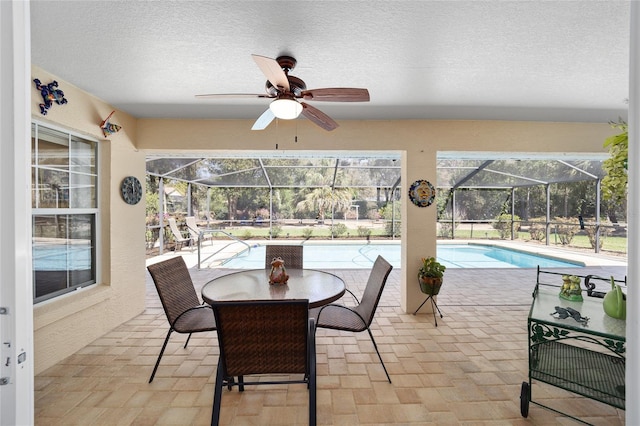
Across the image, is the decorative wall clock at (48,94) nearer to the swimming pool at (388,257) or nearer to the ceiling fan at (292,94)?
the ceiling fan at (292,94)

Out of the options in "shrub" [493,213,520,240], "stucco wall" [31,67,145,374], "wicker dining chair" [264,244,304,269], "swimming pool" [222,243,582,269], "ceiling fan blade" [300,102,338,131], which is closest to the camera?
"ceiling fan blade" [300,102,338,131]

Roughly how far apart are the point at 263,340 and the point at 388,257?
20.9 feet

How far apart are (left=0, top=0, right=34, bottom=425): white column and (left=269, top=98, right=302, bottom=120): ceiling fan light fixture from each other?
4.19 ft

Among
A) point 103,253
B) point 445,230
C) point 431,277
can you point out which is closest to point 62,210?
point 103,253

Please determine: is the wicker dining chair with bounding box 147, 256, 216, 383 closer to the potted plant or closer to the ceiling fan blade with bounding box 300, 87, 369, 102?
the ceiling fan blade with bounding box 300, 87, 369, 102

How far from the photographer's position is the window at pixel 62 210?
2309 millimetres

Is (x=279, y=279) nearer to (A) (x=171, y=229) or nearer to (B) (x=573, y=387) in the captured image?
(B) (x=573, y=387)

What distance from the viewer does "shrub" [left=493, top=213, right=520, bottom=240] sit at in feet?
29.5

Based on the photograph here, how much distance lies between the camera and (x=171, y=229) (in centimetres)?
717

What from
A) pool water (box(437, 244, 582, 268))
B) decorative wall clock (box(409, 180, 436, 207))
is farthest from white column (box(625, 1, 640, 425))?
pool water (box(437, 244, 582, 268))

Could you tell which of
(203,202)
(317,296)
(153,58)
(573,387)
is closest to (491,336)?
(573,387)

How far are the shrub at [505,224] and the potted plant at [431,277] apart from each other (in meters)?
7.28

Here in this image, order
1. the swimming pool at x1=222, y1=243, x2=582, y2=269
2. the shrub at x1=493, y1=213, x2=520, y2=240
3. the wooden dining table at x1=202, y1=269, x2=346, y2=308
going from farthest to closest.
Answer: the shrub at x1=493, y1=213, x2=520, y2=240
the swimming pool at x1=222, y1=243, x2=582, y2=269
the wooden dining table at x1=202, y1=269, x2=346, y2=308

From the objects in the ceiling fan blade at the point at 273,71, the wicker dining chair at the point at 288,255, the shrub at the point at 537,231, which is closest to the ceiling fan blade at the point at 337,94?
the ceiling fan blade at the point at 273,71
